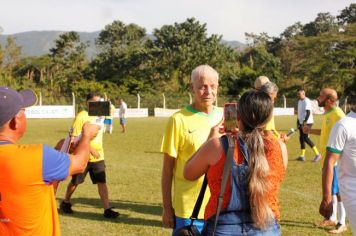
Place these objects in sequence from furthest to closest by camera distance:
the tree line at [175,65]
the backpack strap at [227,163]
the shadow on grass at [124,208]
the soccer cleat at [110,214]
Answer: the tree line at [175,65] → the soccer cleat at [110,214] → the shadow on grass at [124,208] → the backpack strap at [227,163]

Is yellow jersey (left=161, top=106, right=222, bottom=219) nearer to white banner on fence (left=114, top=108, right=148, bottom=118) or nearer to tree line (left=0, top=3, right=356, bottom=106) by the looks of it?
white banner on fence (left=114, top=108, right=148, bottom=118)

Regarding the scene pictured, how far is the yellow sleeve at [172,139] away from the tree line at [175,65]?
1935 inches

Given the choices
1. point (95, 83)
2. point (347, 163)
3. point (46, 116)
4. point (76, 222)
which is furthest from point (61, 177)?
point (95, 83)

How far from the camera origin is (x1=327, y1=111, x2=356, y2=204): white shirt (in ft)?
13.9

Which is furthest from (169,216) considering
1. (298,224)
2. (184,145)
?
(298,224)

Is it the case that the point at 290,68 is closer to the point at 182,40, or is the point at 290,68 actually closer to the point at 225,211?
the point at 182,40

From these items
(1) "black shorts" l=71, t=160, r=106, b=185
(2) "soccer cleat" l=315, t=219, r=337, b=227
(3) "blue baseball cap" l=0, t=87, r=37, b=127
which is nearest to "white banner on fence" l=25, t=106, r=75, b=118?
(1) "black shorts" l=71, t=160, r=106, b=185

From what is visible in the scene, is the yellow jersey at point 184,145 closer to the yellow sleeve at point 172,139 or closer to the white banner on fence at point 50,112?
the yellow sleeve at point 172,139

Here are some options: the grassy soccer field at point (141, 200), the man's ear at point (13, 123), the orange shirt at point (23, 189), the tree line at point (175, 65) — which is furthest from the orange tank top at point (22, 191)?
the tree line at point (175, 65)

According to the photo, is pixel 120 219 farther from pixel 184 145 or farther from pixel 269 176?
pixel 269 176

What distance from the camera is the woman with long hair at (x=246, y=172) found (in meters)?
2.82

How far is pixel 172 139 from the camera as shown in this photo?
3930mm

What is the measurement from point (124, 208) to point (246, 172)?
19.4 feet

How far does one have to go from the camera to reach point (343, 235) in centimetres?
673
